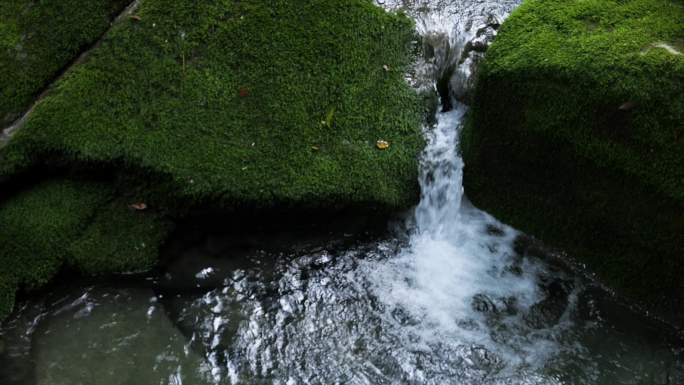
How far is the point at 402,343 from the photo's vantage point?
4023mm

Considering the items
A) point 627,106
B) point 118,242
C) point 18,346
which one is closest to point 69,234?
point 118,242

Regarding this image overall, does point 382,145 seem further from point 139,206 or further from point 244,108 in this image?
point 139,206

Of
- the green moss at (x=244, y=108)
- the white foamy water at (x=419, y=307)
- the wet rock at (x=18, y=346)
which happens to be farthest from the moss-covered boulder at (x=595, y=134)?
the wet rock at (x=18, y=346)

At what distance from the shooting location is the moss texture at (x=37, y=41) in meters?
4.39

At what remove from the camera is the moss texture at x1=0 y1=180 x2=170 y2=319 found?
4.14 metres

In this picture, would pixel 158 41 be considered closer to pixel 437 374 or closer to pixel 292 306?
pixel 292 306

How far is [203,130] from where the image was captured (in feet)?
14.8

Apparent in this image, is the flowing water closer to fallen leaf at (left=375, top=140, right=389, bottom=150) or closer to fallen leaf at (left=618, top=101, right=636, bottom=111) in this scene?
fallen leaf at (left=375, top=140, right=389, bottom=150)

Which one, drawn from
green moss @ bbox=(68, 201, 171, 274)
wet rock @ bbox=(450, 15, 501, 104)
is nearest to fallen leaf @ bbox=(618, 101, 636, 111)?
wet rock @ bbox=(450, 15, 501, 104)

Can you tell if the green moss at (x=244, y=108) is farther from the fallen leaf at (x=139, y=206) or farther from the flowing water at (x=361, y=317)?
the flowing water at (x=361, y=317)

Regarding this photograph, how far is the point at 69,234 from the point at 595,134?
12.6 feet

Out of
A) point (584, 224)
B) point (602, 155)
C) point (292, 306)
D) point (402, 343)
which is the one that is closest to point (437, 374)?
point (402, 343)

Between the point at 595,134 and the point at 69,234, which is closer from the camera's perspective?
the point at 595,134

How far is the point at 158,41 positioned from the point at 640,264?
13.2 ft
